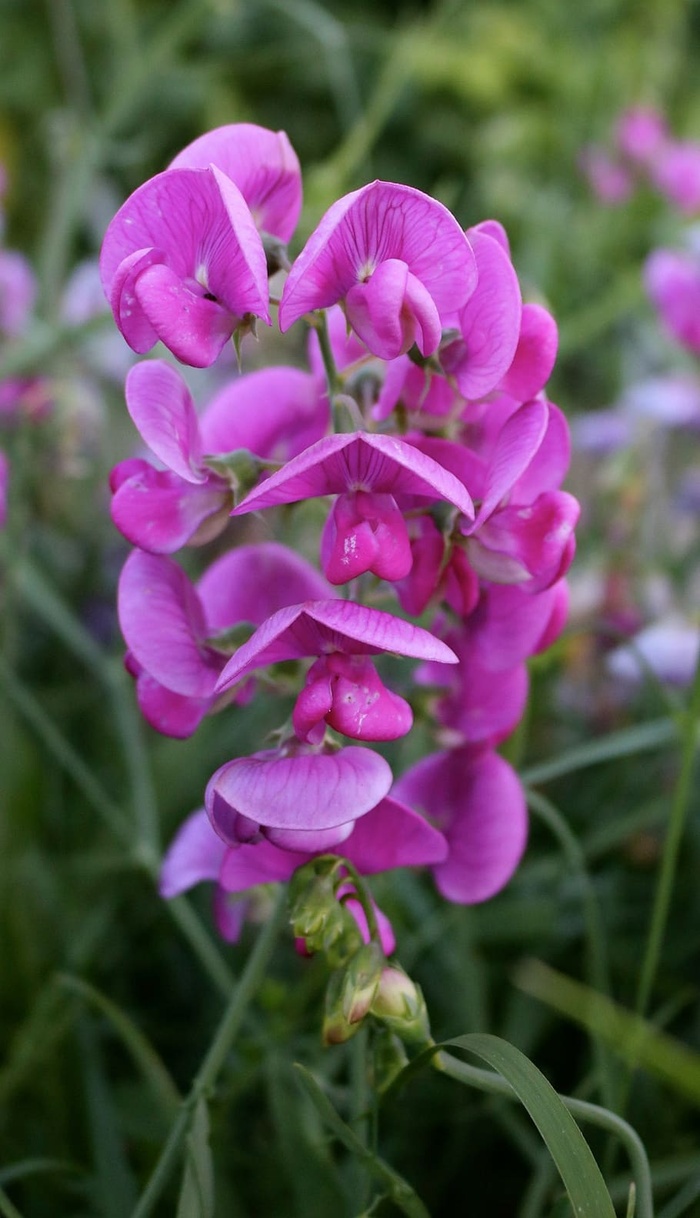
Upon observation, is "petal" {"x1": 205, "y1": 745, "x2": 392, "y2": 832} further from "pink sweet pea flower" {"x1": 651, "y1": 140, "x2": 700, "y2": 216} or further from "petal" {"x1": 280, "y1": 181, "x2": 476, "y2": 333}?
"pink sweet pea flower" {"x1": 651, "y1": 140, "x2": 700, "y2": 216}

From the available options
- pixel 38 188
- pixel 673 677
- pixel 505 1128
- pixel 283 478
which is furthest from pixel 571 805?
pixel 38 188

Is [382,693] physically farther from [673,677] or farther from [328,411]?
[673,677]

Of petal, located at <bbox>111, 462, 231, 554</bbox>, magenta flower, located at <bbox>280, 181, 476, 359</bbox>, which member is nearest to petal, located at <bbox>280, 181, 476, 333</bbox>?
magenta flower, located at <bbox>280, 181, 476, 359</bbox>

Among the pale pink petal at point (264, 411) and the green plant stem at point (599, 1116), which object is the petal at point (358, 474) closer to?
the pale pink petal at point (264, 411)

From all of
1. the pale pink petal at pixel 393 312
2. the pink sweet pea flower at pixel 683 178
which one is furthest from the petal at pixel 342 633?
the pink sweet pea flower at pixel 683 178

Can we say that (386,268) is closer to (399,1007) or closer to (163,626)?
(163,626)
